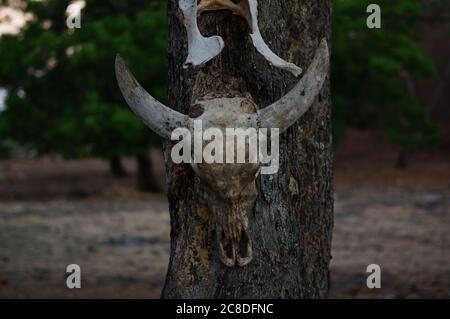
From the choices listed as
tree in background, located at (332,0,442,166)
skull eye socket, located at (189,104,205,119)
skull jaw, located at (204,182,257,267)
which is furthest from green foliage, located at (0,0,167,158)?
skull jaw, located at (204,182,257,267)

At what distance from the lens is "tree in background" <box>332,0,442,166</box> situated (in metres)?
16.9

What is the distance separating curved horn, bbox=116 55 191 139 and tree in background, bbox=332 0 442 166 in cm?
1288

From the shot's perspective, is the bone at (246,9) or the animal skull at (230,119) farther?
the bone at (246,9)

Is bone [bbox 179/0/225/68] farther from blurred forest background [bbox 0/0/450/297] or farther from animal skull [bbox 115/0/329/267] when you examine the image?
blurred forest background [bbox 0/0/450/297]

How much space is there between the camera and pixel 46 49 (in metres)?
14.1

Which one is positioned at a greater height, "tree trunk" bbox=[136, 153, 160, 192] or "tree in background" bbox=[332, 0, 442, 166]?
"tree in background" bbox=[332, 0, 442, 166]

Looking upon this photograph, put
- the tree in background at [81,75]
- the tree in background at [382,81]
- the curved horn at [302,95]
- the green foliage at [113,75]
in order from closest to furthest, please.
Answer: the curved horn at [302,95] < the tree in background at [81,75] < the green foliage at [113,75] < the tree in background at [382,81]

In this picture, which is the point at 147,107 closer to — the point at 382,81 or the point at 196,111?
the point at 196,111

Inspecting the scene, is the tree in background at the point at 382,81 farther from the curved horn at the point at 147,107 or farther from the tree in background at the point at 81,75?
the curved horn at the point at 147,107

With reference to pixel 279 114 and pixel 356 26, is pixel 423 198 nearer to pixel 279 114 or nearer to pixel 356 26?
pixel 356 26

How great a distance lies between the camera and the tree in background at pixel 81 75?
13.5 meters

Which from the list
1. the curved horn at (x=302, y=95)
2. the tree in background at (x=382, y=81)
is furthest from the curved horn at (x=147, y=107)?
the tree in background at (x=382, y=81)
